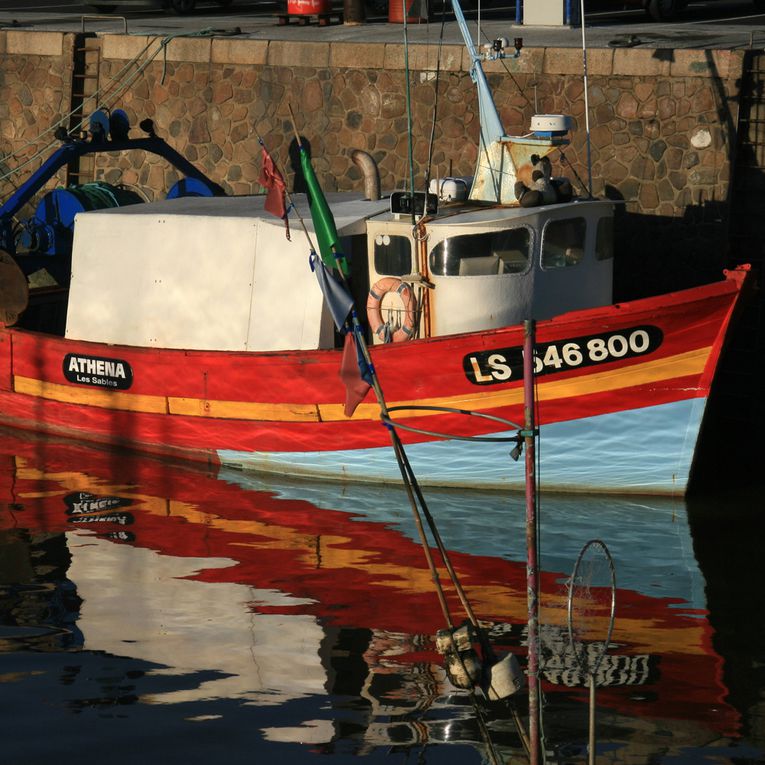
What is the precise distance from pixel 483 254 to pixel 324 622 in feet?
12.5

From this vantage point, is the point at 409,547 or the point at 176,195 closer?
the point at 409,547

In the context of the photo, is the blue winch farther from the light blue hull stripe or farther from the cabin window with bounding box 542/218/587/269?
the cabin window with bounding box 542/218/587/269

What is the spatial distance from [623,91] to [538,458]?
5548 mm

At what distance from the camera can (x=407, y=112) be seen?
53.1 feet

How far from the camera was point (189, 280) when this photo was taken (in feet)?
44.3

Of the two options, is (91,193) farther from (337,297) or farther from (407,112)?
(337,297)

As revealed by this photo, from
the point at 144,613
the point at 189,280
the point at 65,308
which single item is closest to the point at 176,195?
the point at 65,308

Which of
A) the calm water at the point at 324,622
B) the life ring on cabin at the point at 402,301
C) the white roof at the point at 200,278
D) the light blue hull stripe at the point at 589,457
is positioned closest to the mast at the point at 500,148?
the white roof at the point at 200,278

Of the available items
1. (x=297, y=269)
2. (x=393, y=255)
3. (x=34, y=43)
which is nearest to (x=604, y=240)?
(x=393, y=255)

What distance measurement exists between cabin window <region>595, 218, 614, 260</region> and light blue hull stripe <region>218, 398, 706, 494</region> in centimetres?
169

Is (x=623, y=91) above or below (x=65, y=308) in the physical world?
above

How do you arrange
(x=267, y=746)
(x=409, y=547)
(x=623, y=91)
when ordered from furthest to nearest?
(x=623, y=91) → (x=409, y=547) → (x=267, y=746)

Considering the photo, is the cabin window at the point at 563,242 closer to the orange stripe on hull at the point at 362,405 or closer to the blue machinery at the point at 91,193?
the orange stripe on hull at the point at 362,405

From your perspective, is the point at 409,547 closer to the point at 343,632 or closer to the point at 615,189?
the point at 343,632
